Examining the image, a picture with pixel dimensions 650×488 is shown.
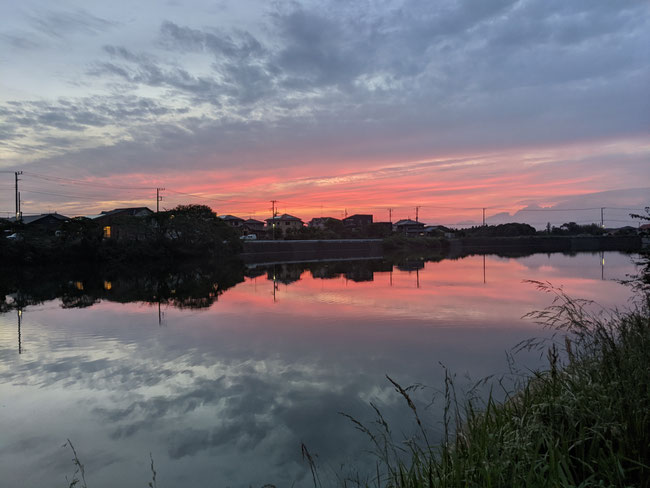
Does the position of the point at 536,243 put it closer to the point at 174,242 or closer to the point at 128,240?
the point at 174,242

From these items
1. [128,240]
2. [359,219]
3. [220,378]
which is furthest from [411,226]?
[220,378]

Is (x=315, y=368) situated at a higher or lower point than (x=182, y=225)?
lower

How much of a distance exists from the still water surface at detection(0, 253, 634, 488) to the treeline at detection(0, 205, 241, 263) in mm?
21859

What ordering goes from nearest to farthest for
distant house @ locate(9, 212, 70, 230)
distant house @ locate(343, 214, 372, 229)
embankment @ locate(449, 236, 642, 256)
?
distant house @ locate(9, 212, 70, 230), embankment @ locate(449, 236, 642, 256), distant house @ locate(343, 214, 372, 229)

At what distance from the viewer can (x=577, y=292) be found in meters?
16.4

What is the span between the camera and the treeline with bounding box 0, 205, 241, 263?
33000mm

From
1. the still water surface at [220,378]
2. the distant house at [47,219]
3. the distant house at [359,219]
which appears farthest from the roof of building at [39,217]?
the distant house at [359,219]

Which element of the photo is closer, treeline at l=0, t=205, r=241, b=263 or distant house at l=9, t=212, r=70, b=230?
treeline at l=0, t=205, r=241, b=263

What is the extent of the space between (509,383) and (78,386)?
22.0ft

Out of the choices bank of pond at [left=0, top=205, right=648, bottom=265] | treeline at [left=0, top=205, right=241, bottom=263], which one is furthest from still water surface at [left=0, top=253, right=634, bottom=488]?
treeline at [left=0, top=205, right=241, bottom=263]

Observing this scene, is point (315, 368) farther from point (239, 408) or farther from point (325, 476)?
point (325, 476)

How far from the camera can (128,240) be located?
1485 inches

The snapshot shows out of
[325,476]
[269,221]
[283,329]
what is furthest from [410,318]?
[269,221]

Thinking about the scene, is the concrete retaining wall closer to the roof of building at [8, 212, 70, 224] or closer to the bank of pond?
the bank of pond
